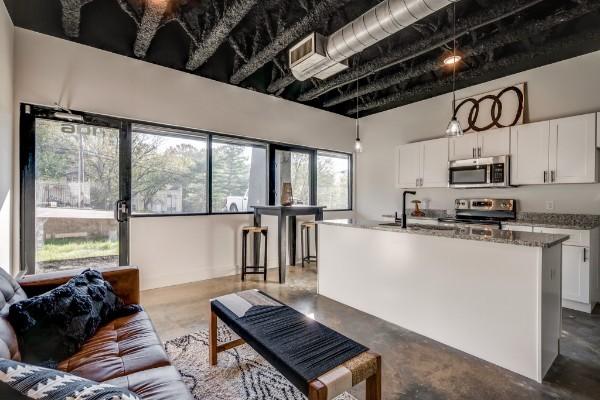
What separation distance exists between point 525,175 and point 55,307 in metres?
4.91

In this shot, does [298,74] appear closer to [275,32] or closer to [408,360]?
[275,32]

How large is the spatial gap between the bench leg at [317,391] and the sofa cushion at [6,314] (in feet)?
3.88

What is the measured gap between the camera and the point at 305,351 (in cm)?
142

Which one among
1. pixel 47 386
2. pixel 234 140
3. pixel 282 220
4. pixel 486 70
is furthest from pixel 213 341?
pixel 486 70

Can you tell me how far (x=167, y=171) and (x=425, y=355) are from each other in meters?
3.63

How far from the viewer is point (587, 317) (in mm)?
3014

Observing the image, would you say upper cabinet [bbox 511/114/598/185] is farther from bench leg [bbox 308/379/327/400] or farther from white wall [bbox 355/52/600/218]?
bench leg [bbox 308/379/327/400]

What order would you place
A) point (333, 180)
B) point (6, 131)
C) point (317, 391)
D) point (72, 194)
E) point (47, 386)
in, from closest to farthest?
point (47, 386) < point (317, 391) < point (6, 131) < point (72, 194) < point (333, 180)

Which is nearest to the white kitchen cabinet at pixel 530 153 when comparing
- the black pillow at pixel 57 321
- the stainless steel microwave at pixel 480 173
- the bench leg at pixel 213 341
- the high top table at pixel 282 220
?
the stainless steel microwave at pixel 480 173

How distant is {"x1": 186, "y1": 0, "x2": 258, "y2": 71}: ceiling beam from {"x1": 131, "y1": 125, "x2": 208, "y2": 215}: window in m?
0.99

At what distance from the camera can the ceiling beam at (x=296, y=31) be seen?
2662 millimetres

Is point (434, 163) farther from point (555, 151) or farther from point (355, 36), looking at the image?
point (355, 36)

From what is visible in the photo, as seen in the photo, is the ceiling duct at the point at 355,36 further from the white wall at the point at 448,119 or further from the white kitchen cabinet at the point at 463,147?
the white wall at the point at 448,119

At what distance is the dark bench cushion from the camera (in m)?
1.31
